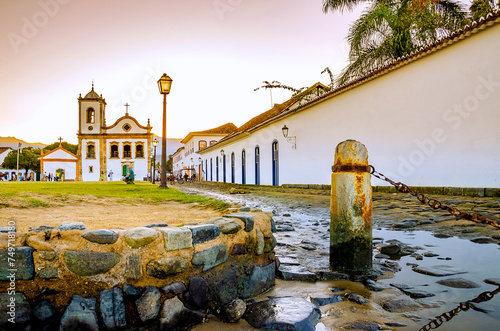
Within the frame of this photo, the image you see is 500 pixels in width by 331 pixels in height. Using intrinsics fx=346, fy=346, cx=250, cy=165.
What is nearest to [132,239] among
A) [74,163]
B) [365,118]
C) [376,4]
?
[365,118]

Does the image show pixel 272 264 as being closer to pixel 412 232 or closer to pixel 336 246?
pixel 336 246

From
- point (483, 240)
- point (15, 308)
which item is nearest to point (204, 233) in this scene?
point (15, 308)

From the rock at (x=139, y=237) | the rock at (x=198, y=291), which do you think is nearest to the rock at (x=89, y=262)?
the rock at (x=139, y=237)

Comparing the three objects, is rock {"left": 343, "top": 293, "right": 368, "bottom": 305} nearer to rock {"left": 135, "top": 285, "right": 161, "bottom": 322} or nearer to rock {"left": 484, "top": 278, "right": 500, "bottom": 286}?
rock {"left": 484, "top": 278, "right": 500, "bottom": 286}

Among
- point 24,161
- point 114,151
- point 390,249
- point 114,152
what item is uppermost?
point 114,151

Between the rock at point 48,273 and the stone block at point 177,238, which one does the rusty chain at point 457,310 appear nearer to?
the stone block at point 177,238

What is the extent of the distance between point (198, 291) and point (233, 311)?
0.27 m

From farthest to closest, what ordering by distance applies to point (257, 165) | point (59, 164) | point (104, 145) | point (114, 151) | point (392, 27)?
point (59, 164)
point (114, 151)
point (104, 145)
point (257, 165)
point (392, 27)

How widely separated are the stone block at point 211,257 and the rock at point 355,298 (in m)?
0.96

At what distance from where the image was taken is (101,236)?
2123 mm

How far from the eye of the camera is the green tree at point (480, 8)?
45.0 feet

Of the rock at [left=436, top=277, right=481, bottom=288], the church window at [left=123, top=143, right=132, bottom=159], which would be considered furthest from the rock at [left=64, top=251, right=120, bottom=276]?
the church window at [left=123, top=143, right=132, bottom=159]

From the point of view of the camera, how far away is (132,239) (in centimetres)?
218

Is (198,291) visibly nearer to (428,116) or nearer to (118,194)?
Result: (118,194)
